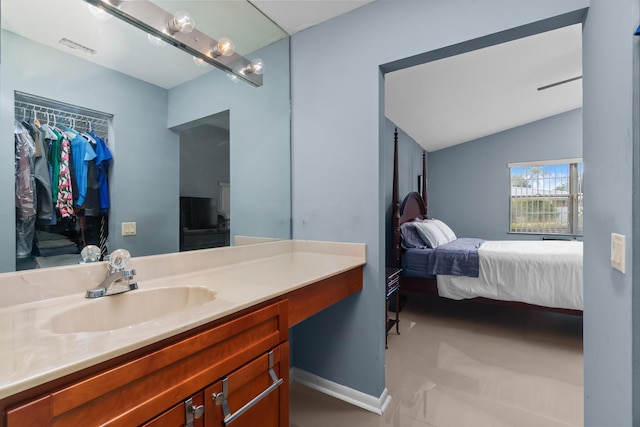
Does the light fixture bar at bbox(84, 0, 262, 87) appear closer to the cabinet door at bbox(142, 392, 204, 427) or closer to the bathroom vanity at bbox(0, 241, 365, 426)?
the bathroom vanity at bbox(0, 241, 365, 426)

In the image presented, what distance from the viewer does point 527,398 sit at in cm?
188

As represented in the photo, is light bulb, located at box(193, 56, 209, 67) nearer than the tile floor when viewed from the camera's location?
Yes

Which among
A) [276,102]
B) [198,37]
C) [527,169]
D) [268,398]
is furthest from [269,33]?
[527,169]

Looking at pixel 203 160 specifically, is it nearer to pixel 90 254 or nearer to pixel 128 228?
pixel 128 228

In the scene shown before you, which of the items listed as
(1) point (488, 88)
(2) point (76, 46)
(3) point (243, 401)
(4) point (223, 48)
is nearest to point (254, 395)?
(3) point (243, 401)

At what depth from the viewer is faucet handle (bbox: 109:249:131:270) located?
1.17 m

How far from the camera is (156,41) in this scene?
1.41 meters

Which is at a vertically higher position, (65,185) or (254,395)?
(65,185)

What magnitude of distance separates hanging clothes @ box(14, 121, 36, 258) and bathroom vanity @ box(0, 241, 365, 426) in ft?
0.40

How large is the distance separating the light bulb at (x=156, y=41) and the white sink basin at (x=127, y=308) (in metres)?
1.13

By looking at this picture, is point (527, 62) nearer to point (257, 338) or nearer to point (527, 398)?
point (527, 398)

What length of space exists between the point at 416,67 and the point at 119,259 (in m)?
2.71

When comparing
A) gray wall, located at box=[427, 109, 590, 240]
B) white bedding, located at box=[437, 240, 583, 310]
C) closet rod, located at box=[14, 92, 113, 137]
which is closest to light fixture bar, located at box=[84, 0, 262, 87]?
closet rod, located at box=[14, 92, 113, 137]

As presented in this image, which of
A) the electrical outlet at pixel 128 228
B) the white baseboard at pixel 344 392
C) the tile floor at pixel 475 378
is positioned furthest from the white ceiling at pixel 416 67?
the tile floor at pixel 475 378
